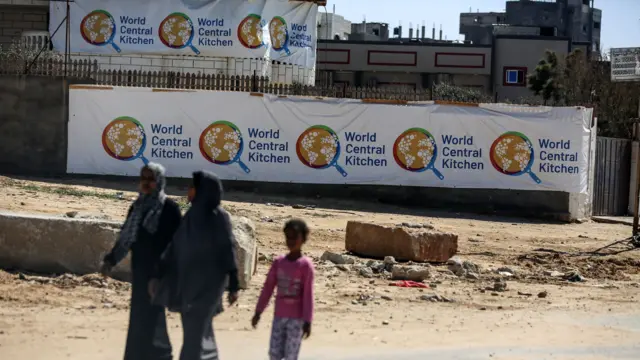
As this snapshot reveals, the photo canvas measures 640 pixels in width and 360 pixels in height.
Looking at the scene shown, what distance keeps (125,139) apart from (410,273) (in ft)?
33.3

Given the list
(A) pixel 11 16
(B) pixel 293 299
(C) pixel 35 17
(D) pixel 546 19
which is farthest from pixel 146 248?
(D) pixel 546 19

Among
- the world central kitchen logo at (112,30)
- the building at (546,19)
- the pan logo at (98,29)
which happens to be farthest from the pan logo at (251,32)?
the building at (546,19)

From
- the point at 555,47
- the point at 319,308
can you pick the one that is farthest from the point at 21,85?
the point at 555,47

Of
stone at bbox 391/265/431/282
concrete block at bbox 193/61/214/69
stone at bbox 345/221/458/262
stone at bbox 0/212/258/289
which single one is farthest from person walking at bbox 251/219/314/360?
concrete block at bbox 193/61/214/69

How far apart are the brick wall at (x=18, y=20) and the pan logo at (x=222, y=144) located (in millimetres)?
17433

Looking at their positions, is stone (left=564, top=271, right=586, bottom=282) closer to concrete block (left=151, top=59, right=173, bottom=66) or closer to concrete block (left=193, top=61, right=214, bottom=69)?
concrete block (left=151, top=59, right=173, bottom=66)

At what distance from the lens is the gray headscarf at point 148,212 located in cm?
722

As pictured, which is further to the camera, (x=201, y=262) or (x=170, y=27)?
(x=170, y=27)

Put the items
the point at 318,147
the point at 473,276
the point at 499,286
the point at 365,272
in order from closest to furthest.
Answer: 1. the point at 499,286
2. the point at 365,272
3. the point at 473,276
4. the point at 318,147

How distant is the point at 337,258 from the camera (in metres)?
13.5

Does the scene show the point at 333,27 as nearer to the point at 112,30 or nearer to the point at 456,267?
the point at 112,30

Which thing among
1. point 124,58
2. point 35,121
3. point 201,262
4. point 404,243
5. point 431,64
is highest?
point 431,64

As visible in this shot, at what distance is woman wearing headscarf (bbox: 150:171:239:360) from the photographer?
6883 millimetres

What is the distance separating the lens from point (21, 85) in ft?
70.4
